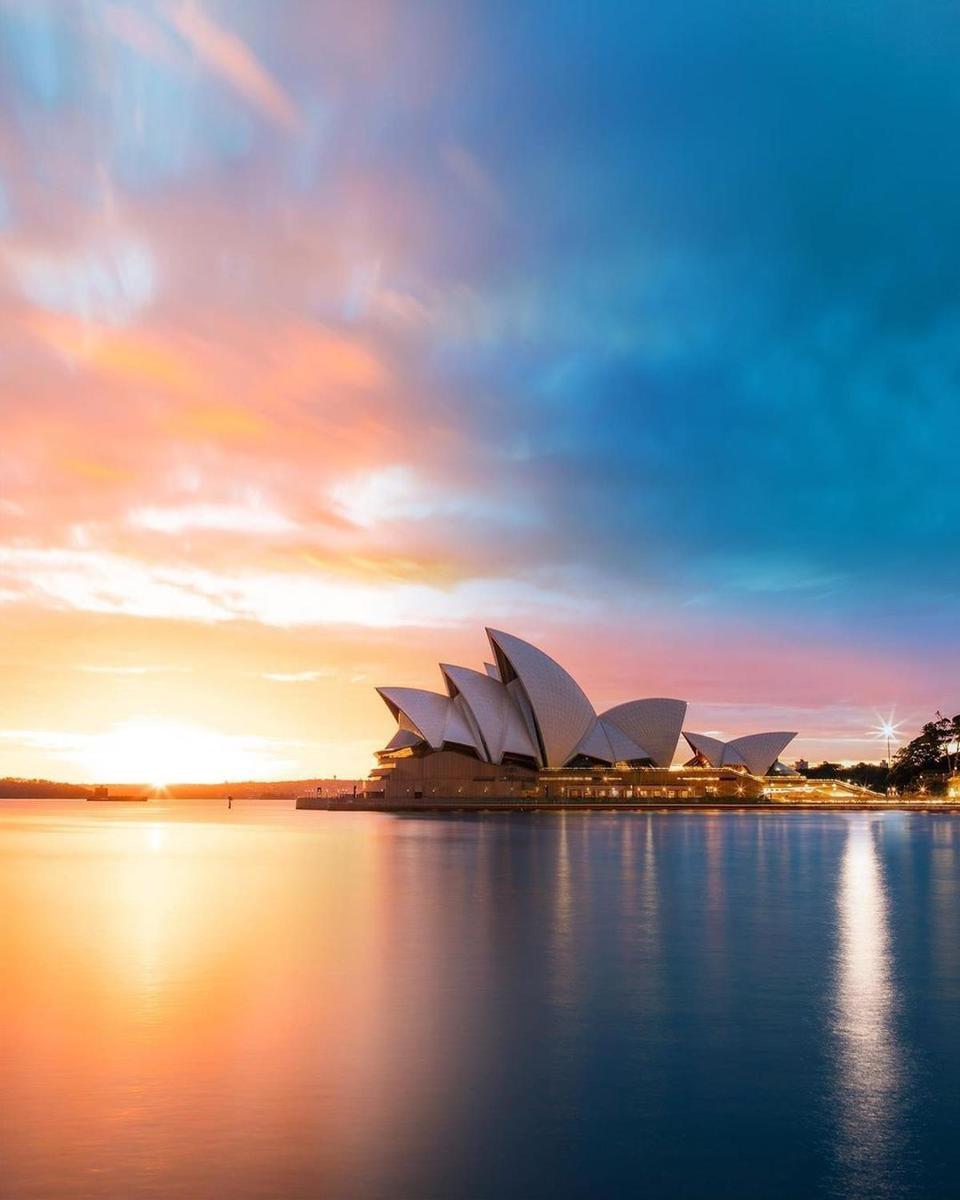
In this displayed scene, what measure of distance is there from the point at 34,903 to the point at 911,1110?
23403 mm

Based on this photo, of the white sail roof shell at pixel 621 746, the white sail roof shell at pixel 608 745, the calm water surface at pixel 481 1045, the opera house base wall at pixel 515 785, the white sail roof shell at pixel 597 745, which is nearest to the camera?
the calm water surface at pixel 481 1045

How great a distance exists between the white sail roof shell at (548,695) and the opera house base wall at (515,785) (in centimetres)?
265

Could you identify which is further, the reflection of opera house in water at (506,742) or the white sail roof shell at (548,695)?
the reflection of opera house in water at (506,742)

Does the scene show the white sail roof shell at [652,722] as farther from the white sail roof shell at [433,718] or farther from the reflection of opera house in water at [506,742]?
the white sail roof shell at [433,718]

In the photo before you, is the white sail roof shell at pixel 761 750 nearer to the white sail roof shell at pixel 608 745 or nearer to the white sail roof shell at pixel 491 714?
the white sail roof shell at pixel 608 745

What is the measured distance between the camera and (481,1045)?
12.0 meters

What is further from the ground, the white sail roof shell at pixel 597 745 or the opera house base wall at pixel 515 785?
the white sail roof shell at pixel 597 745

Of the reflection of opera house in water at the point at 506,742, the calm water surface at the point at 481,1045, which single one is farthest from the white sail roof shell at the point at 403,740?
the calm water surface at the point at 481,1045

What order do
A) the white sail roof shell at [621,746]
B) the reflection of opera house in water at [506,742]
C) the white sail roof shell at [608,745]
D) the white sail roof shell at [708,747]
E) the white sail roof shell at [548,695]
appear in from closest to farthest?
the white sail roof shell at [548,695] → the reflection of opera house in water at [506,742] → the white sail roof shell at [608,745] → the white sail roof shell at [621,746] → the white sail roof shell at [708,747]

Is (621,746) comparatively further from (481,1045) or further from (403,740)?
(481,1045)

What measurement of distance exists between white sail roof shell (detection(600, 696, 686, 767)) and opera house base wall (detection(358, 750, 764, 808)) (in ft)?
8.05

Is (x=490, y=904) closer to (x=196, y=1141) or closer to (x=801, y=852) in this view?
(x=196, y=1141)

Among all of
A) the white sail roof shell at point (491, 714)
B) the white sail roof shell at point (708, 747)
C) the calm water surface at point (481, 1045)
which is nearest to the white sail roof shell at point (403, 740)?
the white sail roof shell at point (491, 714)

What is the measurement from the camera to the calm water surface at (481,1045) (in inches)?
328
